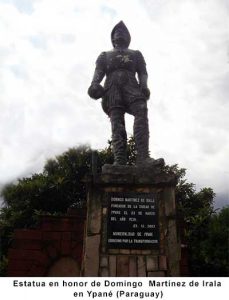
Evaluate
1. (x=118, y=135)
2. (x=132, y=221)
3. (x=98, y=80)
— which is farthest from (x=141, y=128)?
(x=132, y=221)

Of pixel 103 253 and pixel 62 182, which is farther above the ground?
pixel 62 182

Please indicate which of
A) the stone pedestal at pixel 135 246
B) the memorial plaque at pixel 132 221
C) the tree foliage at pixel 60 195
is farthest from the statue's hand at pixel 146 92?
the tree foliage at pixel 60 195

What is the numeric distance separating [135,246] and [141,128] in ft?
6.36

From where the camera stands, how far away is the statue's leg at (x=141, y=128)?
589 cm

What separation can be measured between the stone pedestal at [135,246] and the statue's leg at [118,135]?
372 millimetres

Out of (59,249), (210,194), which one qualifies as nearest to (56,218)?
(59,249)

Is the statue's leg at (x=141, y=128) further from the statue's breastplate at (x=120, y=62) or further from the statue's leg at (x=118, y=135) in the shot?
the statue's breastplate at (x=120, y=62)

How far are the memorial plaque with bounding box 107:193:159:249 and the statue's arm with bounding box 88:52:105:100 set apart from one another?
1.88m

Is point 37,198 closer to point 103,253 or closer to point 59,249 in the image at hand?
point 59,249

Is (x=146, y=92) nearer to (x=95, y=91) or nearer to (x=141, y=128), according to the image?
(x=141, y=128)

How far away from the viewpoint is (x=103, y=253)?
16.4ft

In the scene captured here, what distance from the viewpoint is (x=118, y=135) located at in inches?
240

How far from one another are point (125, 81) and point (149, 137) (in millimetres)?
1086
